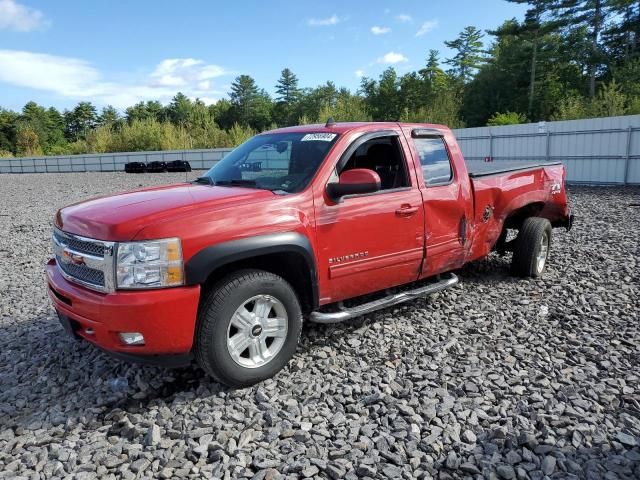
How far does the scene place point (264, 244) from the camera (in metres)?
3.32

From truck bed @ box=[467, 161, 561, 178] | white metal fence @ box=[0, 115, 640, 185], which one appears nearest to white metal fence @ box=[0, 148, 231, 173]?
white metal fence @ box=[0, 115, 640, 185]

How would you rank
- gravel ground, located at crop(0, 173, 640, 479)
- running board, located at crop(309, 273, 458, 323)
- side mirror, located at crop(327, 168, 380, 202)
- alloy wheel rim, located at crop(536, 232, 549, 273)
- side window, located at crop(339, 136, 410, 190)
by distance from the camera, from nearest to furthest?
gravel ground, located at crop(0, 173, 640, 479)
side mirror, located at crop(327, 168, 380, 202)
running board, located at crop(309, 273, 458, 323)
side window, located at crop(339, 136, 410, 190)
alloy wheel rim, located at crop(536, 232, 549, 273)

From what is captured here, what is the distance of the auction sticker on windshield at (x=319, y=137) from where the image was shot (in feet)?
13.6

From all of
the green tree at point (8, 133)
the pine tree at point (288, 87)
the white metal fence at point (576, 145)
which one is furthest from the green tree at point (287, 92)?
the white metal fence at point (576, 145)

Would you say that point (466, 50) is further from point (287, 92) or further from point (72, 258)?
point (72, 258)

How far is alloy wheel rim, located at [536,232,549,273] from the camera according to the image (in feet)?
19.3

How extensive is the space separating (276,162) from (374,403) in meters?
2.12

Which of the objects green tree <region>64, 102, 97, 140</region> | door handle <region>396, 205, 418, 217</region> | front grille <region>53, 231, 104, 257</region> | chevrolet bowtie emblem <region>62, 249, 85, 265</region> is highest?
green tree <region>64, 102, 97, 140</region>

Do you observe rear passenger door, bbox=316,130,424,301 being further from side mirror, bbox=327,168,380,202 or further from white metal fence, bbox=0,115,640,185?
white metal fence, bbox=0,115,640,185

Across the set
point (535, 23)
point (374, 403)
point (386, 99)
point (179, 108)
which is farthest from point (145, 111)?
point (374, 403)

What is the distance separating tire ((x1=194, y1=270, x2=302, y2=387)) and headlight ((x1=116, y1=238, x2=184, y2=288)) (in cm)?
34

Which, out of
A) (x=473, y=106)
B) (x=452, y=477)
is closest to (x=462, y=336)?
(x=452, y=477)

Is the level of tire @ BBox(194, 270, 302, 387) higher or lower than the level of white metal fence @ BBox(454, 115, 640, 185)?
lower

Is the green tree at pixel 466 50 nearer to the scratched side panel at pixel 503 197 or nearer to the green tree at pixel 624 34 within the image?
the green tree at pixel 624 34
